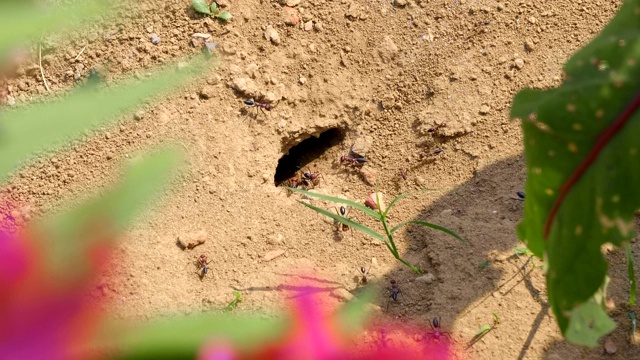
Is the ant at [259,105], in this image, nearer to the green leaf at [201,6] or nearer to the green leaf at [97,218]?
the green leaf at [201,6]

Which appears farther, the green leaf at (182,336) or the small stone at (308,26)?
the small stone at (308,26)

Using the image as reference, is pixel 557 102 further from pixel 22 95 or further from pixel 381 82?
pixel 22 95

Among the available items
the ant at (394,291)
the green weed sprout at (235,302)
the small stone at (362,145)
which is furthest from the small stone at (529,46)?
the green weed sprout at (235,302)

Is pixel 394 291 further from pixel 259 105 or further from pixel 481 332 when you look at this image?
pixel 259 105

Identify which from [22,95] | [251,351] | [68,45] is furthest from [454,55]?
[251,351]

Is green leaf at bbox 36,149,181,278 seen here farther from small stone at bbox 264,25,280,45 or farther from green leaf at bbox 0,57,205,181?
small stone at bbox 264,25,280,45

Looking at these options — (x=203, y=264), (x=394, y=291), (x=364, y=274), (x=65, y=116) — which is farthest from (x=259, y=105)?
(x=65, y=116)
